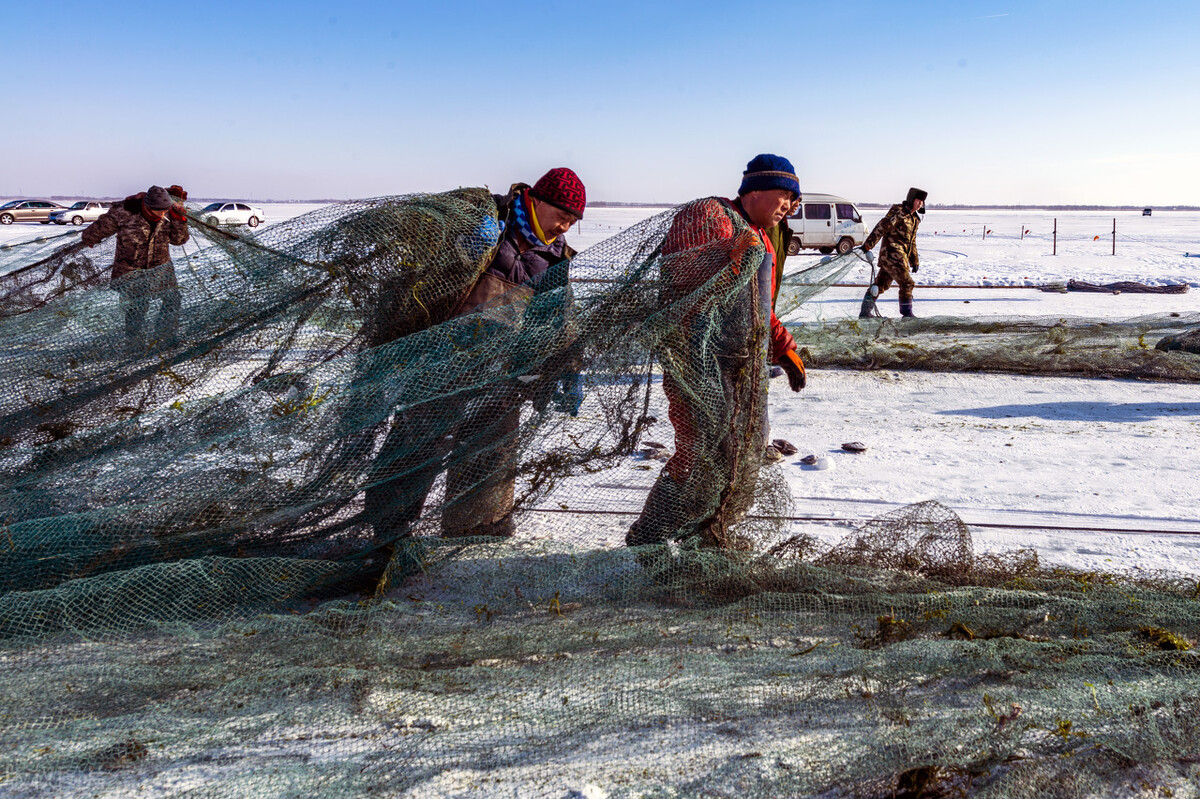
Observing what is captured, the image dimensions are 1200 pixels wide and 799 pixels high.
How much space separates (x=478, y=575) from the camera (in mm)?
3191

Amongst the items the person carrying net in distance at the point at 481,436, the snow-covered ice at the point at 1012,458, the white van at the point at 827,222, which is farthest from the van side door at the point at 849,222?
the person carrying net in distance at the point at 481,436

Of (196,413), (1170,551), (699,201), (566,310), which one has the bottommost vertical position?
(1170,551)

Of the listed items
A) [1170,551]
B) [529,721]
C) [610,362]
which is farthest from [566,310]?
[1170,551]

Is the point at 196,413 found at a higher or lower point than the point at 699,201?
lower

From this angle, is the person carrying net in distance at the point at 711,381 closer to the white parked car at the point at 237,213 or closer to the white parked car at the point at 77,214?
the white parked car at the point at 237,213

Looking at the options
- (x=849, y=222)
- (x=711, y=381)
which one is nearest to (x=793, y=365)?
(x=711, y=381)

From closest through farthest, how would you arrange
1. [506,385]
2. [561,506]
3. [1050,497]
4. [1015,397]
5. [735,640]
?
[735,640], [506,385], [561,506], [1050,497], [1015,397]

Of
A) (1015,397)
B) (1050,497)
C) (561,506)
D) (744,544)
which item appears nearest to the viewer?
(744,544)

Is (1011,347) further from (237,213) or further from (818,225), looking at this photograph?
(237,213)

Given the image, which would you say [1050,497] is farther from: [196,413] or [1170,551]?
[196,413]

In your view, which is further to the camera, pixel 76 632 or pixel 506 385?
pixel 506 385

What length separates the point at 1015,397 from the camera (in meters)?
6.57

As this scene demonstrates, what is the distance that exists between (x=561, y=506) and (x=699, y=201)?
135 cm

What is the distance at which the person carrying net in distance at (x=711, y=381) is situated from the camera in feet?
10.6
